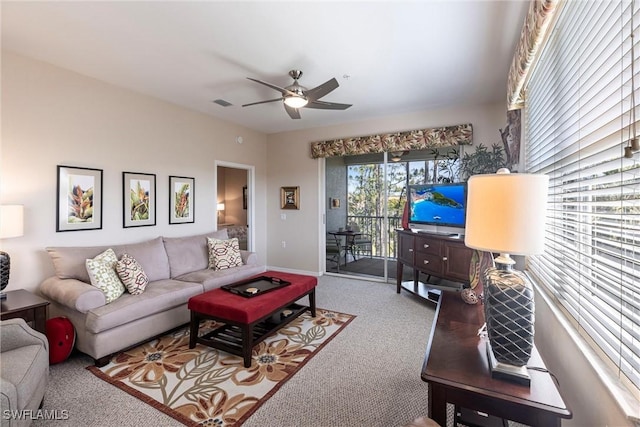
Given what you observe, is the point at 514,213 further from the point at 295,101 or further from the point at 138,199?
the point at 138,199

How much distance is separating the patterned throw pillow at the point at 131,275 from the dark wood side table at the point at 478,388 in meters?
2.77

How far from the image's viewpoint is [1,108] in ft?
8.58

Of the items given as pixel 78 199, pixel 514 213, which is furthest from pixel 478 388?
pixel 78 199

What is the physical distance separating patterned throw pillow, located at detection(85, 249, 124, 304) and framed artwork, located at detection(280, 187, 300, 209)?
319 cm

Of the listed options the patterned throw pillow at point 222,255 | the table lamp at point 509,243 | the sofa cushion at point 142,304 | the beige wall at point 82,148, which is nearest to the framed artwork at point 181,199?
the beige wall at point 82,148

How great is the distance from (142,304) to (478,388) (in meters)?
2.74

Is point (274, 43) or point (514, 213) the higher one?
point (274, 43)

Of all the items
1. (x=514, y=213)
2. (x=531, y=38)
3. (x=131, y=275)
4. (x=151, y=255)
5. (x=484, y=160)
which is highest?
(x=531, y=38)

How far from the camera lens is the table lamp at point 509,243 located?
1.08 metres

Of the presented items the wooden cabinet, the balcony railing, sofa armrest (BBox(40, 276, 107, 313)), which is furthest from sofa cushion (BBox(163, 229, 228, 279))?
the wooden cabinet

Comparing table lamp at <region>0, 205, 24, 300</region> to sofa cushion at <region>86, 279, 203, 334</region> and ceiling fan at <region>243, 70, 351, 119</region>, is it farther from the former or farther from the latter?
ceiling fan at <region>243, 70, 351, 119</region>

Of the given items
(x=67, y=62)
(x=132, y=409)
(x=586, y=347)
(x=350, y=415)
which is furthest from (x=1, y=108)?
(x=586, y=347)

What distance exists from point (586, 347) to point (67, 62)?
14.8 feet

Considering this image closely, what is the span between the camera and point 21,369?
1.57 metres
